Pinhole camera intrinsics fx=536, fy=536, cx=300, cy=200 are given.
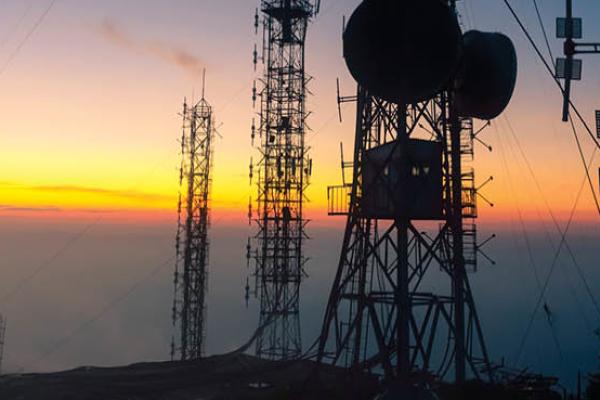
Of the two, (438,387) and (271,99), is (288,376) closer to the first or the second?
(438,387)

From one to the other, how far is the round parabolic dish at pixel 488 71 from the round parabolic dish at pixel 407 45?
267 centimetres

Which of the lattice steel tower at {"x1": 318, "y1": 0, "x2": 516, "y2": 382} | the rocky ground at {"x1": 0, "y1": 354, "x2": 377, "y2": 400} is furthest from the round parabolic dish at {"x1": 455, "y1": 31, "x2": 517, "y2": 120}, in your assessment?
the rocky ground at {"x1": 0, "y1": 354, "x2": 377, "y2": 400}

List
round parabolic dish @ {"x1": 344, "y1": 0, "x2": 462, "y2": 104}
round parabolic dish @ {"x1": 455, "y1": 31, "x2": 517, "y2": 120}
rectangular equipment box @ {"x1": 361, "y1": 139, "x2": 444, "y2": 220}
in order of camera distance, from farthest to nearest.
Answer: round parabolic dish @ {"x1": 455, "y1": 31, "x2": 517, "y2": 120}, rectangular equipment box @ {"x1": 361, "y1": 139, "x2": 444, "y2": 220}, round parabolic dish @ {"x1": 344, "y1": 0, "x2": 462, "y2": 104}

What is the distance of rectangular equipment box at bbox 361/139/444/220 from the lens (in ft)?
55.6

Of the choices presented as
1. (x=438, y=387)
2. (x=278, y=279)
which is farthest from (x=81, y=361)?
(x=438, y=387)

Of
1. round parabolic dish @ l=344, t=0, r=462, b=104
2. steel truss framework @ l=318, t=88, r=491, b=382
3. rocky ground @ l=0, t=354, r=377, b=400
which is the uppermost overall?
round parabolic dish @ l=344, t=0, r=462, b=104

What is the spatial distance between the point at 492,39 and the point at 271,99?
54.8 feet

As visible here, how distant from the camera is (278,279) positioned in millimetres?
32125

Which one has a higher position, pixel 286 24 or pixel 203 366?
pixel 286 24

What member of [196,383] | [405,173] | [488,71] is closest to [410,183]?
[405,173]

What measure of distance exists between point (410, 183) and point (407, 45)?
4.24 meters

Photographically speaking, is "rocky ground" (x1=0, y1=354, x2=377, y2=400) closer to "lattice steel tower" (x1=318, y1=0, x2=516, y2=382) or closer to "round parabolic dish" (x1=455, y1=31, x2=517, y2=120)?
"lattice steel tower" (x1=318, y1=0, x2=516, y2=382)

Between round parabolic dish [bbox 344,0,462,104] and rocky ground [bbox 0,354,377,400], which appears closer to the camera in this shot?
round parabolic dish [bbox 344,0,462,104]

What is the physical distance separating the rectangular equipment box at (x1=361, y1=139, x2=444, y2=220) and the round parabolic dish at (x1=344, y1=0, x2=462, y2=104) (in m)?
1.73
